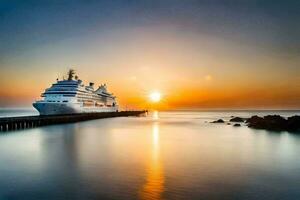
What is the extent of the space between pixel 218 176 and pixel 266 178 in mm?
2819

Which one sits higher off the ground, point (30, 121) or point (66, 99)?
point (66, 99)

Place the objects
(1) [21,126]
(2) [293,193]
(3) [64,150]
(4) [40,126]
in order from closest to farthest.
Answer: (2) [293,193] < (3) [64,150] < (1) [21,126] < (4) [40,126]

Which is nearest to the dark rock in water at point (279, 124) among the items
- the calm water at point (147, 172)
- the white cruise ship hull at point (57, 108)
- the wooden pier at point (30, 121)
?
the calm water at point (147, 172)

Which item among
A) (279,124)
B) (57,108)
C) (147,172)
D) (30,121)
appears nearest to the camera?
(147,172)

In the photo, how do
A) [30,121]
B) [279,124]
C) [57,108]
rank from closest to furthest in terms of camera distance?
1. [30,121]
2. [279,124]
3. [57,108]

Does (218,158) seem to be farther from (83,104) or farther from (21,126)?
(83,104)

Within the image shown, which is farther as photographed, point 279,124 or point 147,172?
point 279,124

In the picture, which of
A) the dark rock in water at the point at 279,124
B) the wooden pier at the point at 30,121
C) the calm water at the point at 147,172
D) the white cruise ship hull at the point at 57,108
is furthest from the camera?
the white cruise ship hull at the point at 57,108

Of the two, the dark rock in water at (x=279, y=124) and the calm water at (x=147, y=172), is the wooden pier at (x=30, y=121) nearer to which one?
the calm water at (x=147, y=172)

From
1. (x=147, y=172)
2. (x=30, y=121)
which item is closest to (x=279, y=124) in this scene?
(x=147, y=172)

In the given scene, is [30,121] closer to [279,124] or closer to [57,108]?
[57,108]

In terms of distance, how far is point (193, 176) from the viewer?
64.1 ft

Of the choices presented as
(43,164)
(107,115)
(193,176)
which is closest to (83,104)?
(107,115)

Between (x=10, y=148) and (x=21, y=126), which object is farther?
(x=21, y=126)
